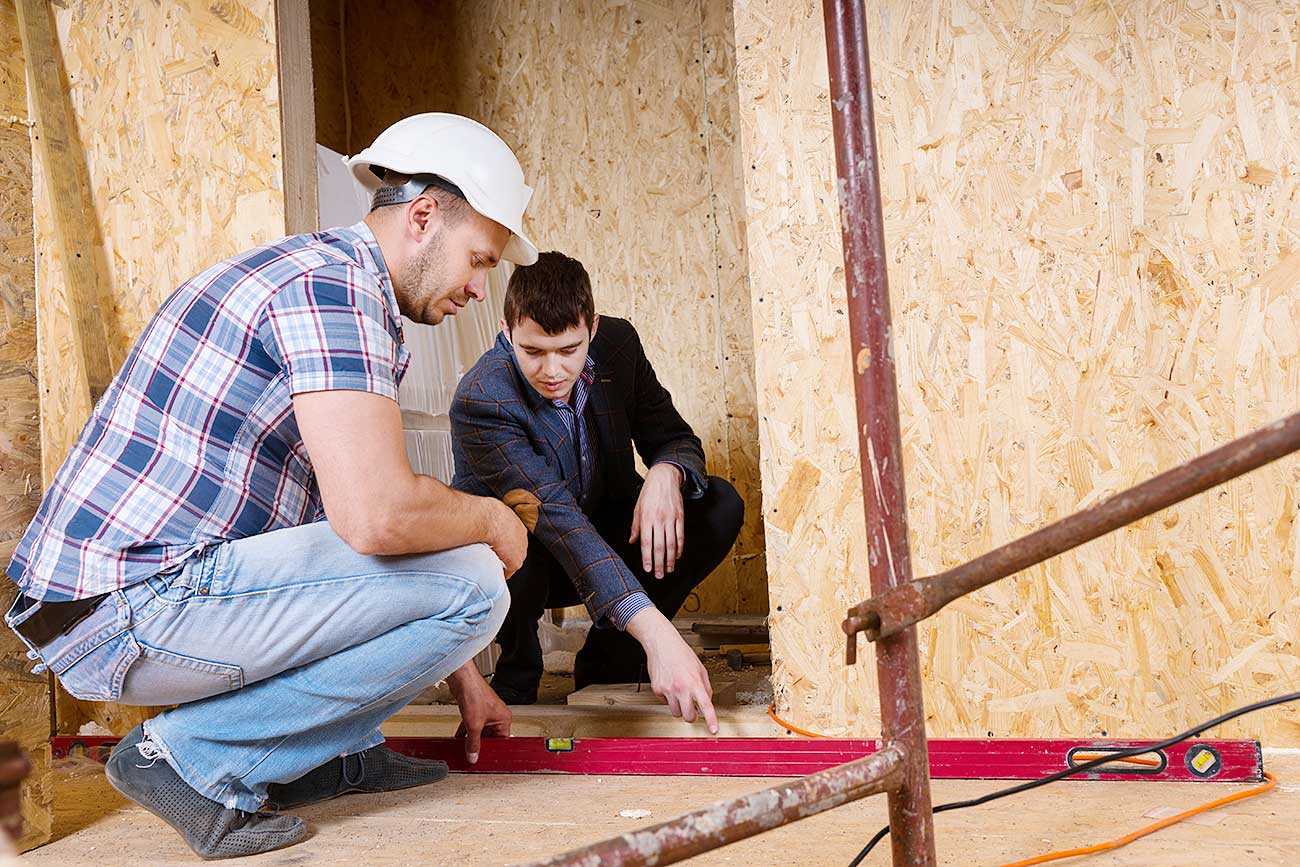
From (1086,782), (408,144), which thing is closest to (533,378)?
(408,144)

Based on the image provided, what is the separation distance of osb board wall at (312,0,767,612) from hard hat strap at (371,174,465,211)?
223 cm

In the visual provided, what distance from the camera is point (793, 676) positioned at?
2.17 m

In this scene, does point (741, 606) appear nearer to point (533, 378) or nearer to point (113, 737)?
point (533, 378)

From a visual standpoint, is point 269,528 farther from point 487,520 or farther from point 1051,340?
point 1051,340

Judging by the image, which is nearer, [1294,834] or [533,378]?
[1294,834]

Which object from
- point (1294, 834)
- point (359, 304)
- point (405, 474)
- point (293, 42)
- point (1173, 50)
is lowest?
point (1294, 834)

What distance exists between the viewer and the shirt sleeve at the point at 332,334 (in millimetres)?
1497

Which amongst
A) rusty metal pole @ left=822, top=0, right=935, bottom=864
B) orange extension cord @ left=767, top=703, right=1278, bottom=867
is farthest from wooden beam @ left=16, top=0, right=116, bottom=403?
orange extension cord @ left=767, top=703, right=1278, bottom=867

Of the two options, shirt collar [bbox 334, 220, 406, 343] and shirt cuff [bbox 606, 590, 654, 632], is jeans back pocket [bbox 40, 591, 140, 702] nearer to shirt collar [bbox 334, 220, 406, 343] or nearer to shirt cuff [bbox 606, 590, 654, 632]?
shirt collar [bbox 334, 220, 406, 343]

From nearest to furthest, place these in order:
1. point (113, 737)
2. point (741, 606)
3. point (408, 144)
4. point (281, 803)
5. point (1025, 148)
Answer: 1. point (408, 144)
2. point (281, 803)
3. point (1025, 148)
4. point (113, 737)
5. point (741, 606)

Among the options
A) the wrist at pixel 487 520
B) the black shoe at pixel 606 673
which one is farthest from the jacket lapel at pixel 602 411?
the wrist at pixel 487 520

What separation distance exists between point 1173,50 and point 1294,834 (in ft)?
4.59

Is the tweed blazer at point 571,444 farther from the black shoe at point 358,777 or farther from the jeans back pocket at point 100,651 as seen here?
the jeans back pocket at point 100,651

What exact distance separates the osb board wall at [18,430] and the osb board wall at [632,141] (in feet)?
7.87
